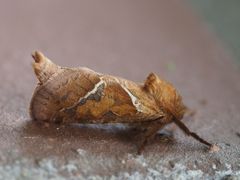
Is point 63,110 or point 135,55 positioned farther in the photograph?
point 135,55

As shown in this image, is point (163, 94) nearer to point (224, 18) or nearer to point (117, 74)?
point (117, 74)

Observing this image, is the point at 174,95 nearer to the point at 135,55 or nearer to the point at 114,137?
the point at 114,137

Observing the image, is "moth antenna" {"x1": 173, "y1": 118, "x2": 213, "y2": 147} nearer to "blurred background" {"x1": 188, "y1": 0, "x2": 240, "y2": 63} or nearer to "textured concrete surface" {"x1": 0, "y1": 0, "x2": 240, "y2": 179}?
"textured concrete surface" {"x1": 0, "y1": 0, "x2": 240, "y2": 179}

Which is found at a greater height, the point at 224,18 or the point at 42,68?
the point at 224,18

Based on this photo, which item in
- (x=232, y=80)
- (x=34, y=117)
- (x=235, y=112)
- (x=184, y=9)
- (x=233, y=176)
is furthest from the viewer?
(x=184, y=9)

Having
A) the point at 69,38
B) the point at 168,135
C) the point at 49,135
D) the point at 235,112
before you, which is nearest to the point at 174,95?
the point at 168,135

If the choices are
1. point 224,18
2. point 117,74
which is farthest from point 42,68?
point 224,18

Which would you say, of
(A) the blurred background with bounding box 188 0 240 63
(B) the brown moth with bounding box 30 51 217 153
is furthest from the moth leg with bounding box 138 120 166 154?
(A) the blurred background with bounding box 188 0 240 63
